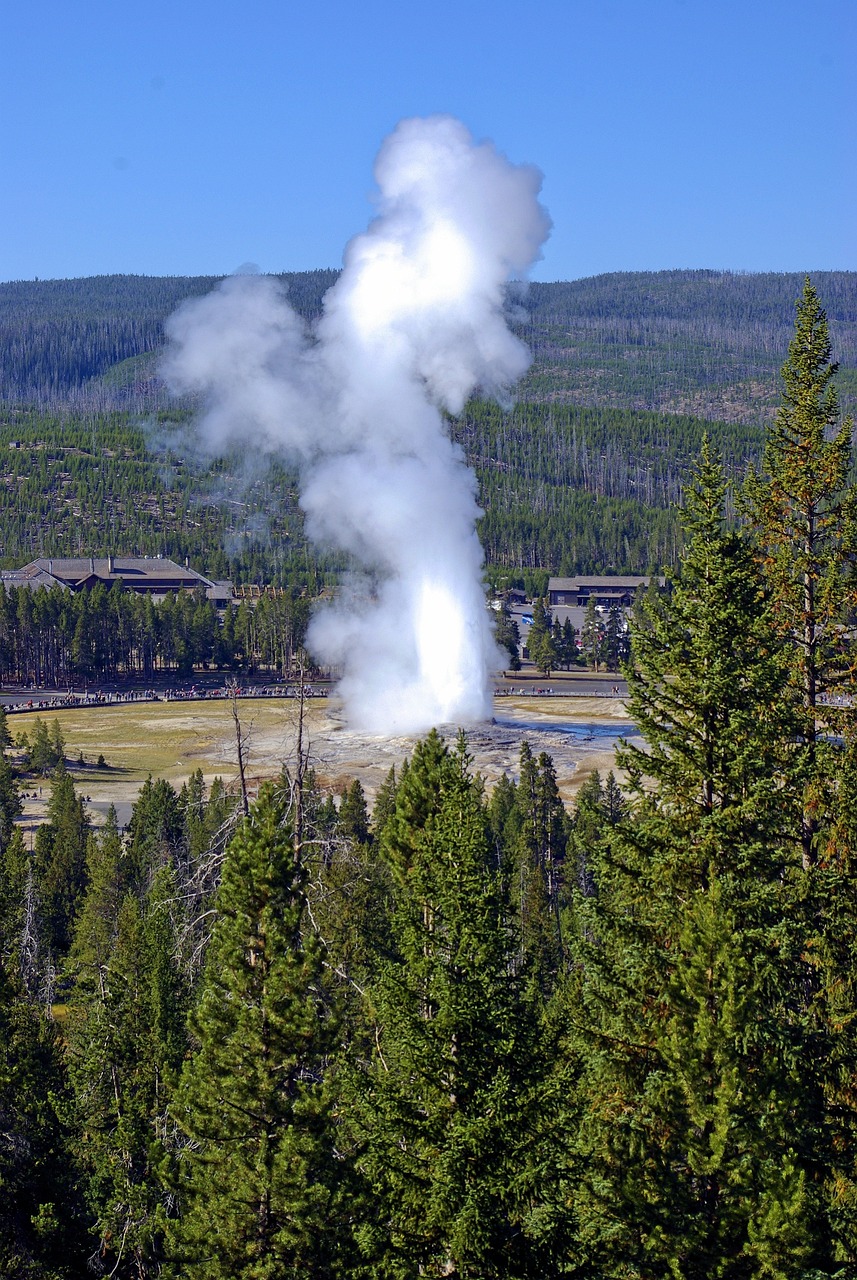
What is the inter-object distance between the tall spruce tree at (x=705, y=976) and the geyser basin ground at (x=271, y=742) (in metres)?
45.0

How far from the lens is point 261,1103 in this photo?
14703 millimetres

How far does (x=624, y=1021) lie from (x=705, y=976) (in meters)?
1.31

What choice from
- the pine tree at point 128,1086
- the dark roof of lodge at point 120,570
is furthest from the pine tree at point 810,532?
the dark roof of lodge at point 120,570

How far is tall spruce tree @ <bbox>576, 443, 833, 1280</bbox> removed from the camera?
12.1 m

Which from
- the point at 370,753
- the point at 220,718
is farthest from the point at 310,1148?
the point at 220,718

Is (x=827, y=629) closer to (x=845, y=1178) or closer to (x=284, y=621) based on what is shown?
(x=845, y=1178)

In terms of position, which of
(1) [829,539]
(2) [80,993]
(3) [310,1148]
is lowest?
(2) [80,993]

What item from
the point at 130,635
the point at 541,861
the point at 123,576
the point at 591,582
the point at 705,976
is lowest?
the point at 541,861

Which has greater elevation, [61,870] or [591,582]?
[591,582]

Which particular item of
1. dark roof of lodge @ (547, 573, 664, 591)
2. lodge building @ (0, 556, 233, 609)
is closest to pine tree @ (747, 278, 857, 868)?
lodge building @ (0, 556, 233, 609)

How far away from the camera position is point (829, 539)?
16922 mm

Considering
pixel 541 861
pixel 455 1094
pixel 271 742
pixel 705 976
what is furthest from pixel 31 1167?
pixel 271 742

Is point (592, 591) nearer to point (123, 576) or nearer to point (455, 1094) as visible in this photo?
point (123, 576)

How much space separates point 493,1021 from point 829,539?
25.4ft
